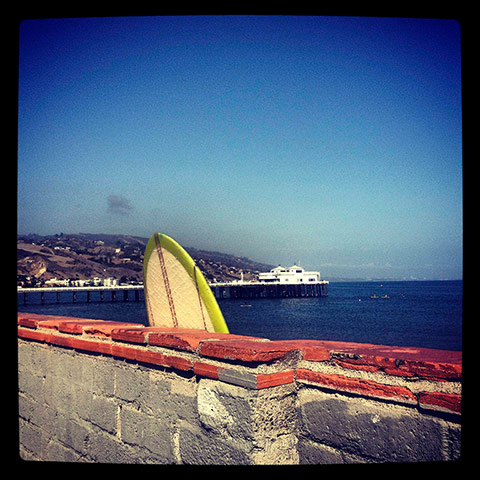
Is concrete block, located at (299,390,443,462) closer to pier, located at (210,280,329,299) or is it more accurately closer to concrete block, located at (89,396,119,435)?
concrete block, located at (89,396,119,435)

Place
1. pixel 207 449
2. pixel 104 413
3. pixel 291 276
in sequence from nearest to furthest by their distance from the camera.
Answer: pixel 207 449 → pixel 104 413 → pixel 291 276

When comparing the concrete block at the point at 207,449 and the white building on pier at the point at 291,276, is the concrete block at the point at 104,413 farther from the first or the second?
the white building on pier at the point at 291,276

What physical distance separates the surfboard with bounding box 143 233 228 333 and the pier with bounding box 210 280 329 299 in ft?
242

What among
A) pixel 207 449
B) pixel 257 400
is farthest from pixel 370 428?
pixel 207 449

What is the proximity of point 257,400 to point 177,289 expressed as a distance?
101 cm

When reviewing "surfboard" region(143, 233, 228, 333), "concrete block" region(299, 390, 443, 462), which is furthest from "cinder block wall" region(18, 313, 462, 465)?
"surfboard" region(143, 233, 228, 333)

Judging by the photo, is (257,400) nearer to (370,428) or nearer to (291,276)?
(370,428)

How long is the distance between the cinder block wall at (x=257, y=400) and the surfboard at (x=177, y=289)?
0.36 meters

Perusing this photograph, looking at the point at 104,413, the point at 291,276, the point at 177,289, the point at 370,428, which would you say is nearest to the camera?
the point at 370,428

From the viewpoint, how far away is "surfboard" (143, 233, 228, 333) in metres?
2.08

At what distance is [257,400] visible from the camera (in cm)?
133

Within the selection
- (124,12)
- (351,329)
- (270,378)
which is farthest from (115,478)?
(351,329)

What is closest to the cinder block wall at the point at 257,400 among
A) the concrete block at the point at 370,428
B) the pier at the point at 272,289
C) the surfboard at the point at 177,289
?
the concrete block at the point at 370,428
